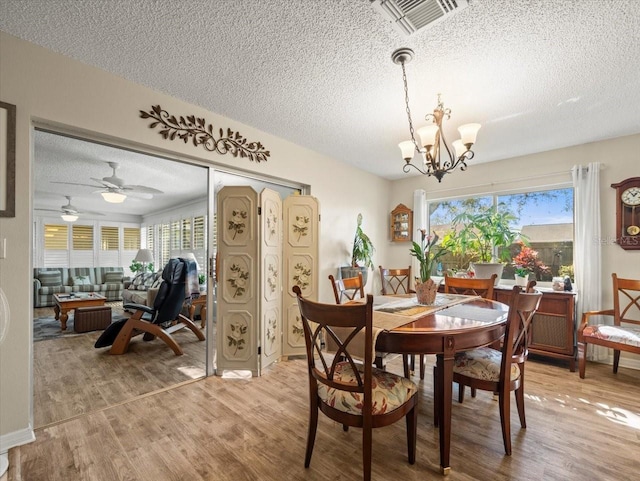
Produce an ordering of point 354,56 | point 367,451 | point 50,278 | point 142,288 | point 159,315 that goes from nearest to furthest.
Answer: point 367,451 → point 354,56 → point 159,315 → point 142,288 → point 50,278

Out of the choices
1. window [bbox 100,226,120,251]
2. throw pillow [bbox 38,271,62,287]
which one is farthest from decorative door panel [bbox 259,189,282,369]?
window [bbox 100,226,120,251]

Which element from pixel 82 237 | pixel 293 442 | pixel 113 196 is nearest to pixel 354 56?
pixel 293 442

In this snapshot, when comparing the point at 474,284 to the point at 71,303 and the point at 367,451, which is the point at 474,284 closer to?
the point at 367,451

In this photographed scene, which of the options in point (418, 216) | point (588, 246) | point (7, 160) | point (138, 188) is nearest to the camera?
point (7, 160)

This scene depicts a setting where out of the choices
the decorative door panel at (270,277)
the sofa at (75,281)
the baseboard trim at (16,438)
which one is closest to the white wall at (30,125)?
the baseboard trim at (16,438)

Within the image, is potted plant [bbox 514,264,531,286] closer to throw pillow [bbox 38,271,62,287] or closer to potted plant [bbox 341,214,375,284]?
potted plant [bbox 341,214,375,284]

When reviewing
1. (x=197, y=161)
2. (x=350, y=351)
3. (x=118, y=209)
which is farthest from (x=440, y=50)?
(x=118, y=209)

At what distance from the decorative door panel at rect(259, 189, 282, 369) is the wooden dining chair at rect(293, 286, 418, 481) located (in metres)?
1.44

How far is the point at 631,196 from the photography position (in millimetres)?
3119

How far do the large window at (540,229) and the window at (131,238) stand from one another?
777cm

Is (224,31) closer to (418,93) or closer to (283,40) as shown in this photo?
(283,40)

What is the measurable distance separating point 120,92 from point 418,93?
2252 millimetres

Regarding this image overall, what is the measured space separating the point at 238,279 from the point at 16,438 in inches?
67.5

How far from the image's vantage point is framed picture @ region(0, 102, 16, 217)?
5.67ft
